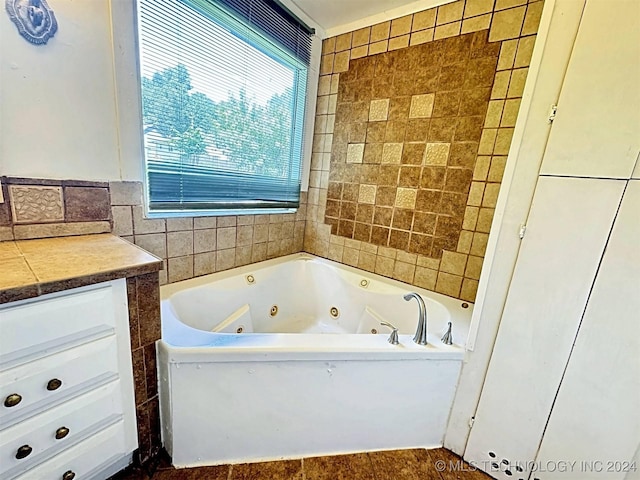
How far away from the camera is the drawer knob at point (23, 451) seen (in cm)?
72

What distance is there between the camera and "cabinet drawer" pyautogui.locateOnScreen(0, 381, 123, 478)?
711 millimetres

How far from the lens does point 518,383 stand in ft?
3.47

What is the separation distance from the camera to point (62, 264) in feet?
2.60

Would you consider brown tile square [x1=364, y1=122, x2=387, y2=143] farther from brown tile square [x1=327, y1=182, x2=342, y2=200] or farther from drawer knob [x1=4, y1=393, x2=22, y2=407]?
drawer knob [x1=4, y1=393, x2=22, y2=407]

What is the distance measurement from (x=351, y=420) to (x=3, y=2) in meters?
1.93

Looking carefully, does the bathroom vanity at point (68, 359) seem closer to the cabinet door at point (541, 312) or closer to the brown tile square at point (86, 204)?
the brown tile square at point (86, 204)

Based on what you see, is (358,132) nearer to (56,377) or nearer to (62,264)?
(62,264)

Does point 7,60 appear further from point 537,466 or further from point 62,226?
point 537,466

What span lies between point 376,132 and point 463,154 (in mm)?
575

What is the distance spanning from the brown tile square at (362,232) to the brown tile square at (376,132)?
1.93 ft

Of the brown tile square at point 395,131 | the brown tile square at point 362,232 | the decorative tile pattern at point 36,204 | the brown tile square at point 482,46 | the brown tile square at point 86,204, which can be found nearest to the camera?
the decorative tile pattern at point 36,204

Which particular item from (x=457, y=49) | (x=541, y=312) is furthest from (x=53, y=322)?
(x=457, y=49)

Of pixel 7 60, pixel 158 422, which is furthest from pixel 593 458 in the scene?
pixel 7 60

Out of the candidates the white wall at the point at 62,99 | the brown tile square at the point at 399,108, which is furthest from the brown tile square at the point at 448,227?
the white wall at the point at 62,99
